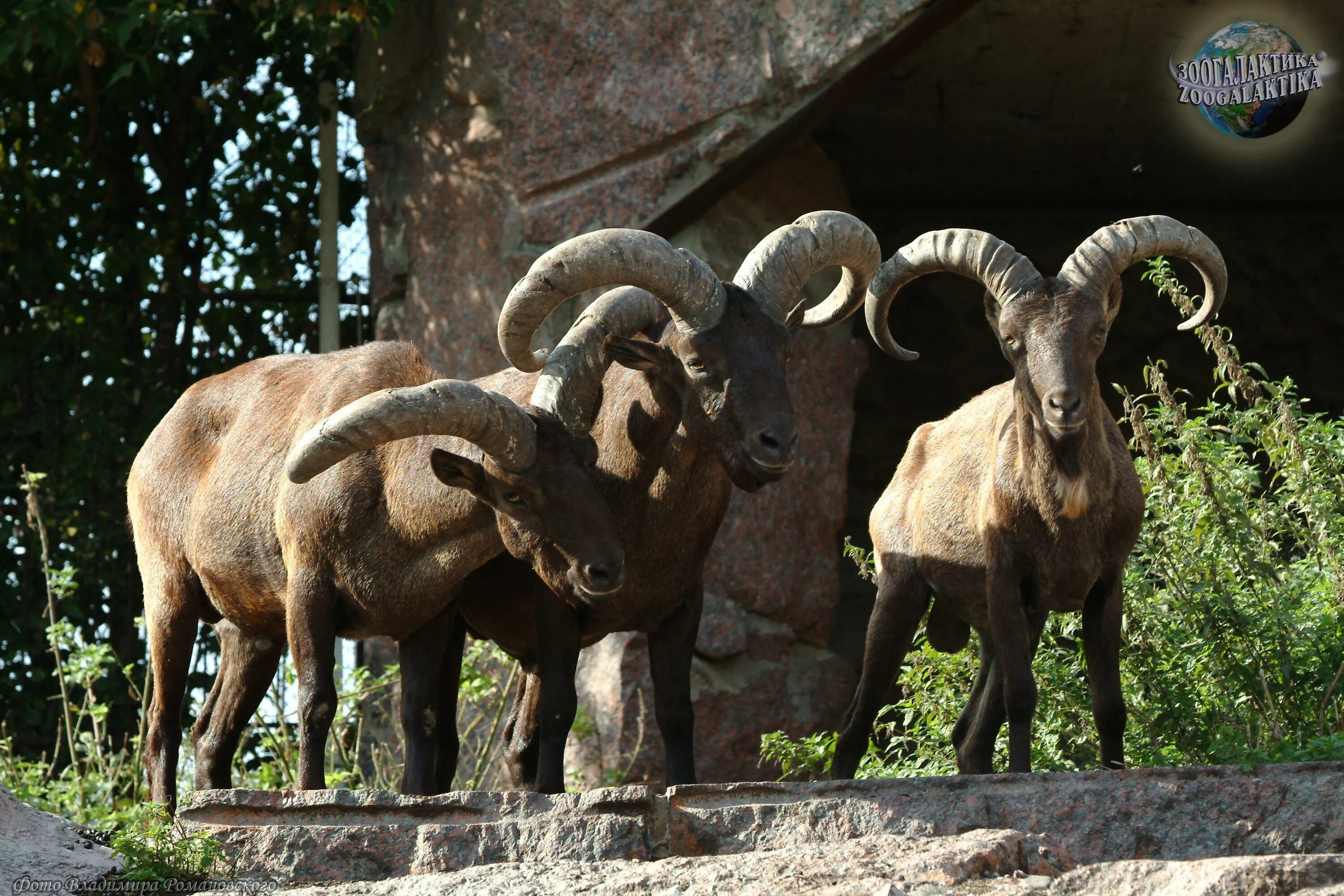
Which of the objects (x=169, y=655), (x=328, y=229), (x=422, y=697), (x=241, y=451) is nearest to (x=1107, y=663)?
(x=422, y=697)

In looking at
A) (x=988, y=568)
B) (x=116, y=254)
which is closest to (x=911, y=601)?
(x=988, y=568)

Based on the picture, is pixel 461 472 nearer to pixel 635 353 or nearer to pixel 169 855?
pixel 635 353

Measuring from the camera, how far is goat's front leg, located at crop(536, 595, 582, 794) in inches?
213

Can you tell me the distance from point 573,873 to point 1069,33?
5.64 m

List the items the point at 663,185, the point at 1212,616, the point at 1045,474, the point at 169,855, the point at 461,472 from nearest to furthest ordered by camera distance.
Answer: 1. the point at 169,855
2. the point at 461,472
3. the point at 1045,474
4. the point at 1212,616
5. the point at 663,185

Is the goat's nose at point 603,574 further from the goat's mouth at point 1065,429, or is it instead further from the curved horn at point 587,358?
the goat's mouth at point 1065,429

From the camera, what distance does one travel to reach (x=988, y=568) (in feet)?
18.2

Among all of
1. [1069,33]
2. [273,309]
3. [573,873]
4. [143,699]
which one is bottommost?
[573,873]

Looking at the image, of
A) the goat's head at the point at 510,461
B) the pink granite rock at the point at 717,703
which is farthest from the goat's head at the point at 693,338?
the pink granite rock at the point at 717,703

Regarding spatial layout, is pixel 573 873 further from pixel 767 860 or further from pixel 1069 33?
pixel 1069 33

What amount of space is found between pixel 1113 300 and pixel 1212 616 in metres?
1.14

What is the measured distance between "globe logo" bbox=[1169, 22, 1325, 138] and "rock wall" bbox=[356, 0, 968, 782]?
4.19ft

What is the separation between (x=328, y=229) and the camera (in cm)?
909

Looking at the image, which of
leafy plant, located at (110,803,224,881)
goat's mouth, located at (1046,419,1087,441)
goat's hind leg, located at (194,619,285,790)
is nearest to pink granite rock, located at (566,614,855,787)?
goat's hind leg, located at (194,619,285,790)
